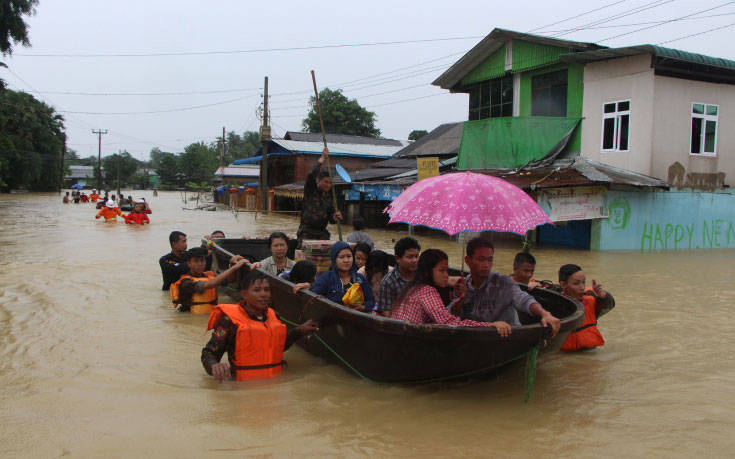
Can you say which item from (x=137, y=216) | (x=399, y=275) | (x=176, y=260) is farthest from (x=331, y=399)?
(x=137, y=216)

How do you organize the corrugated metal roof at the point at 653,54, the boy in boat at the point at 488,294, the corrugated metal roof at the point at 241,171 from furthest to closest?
the corrugated metal roof at the point at 241,171
the corrugated metal roof at the point at 653,54
the boy in boat at the point at 488,294

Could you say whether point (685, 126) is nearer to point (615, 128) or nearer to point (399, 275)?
point (615, 128)

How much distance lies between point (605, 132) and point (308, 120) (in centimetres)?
3203

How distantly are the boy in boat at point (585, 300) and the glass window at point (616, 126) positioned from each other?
33.8ft

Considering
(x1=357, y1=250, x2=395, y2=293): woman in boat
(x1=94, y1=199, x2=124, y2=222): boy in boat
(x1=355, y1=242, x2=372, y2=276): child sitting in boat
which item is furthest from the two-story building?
(x1=94, y1=199, x2=124, y2=222): boy in boat

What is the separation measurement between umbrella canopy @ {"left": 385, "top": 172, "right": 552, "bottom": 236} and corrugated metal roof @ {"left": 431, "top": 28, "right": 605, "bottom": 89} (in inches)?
470

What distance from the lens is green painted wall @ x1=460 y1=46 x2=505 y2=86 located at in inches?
685

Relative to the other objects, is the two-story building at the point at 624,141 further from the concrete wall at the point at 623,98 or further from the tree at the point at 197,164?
the tree at the point at 197,164

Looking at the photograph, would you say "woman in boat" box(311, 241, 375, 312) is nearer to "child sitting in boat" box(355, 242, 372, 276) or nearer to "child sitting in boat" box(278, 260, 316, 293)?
"child sitting in boat" box(278, 260, 316, 293)

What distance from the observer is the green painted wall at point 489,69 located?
1739 cm

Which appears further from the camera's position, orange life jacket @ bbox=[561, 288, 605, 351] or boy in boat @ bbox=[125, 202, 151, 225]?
boy in boat @ bbox=[125, 202, 151, 225]

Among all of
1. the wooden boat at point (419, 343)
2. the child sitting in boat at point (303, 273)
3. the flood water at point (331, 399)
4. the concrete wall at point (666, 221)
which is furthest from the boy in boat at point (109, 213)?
the wooden boat at point (419, 343)

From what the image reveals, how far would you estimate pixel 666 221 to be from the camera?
14.7 m

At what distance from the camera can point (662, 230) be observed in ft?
48.3
